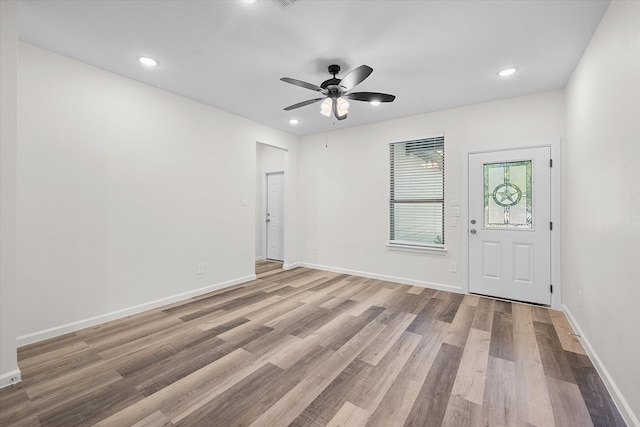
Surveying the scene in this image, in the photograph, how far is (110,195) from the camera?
2.91 metres

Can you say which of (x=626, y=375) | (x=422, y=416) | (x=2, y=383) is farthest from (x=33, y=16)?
(x=626, y=375)

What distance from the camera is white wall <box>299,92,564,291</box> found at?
139 inches

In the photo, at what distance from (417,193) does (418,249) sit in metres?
0.89

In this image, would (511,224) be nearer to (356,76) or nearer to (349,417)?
(356,76)

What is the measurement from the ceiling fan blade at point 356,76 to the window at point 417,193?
2118 millimetres

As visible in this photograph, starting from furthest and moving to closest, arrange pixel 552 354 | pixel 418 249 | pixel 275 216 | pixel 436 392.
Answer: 1. pixel 275 216
2. pixel 418 249
3. pixel 552 354
4. pixel 436 392

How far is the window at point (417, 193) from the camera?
415 cm

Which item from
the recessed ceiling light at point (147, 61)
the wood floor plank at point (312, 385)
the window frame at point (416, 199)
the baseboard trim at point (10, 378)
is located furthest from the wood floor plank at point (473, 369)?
the recessed ceiling light at point (147, 61)

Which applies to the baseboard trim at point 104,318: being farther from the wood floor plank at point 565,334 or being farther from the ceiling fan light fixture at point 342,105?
the wood floor plank at point 565,334

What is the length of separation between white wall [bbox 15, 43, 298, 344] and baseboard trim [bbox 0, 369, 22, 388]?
0.67m

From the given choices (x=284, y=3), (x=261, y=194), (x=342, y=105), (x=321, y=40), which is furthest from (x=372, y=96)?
(x=261, y=194)

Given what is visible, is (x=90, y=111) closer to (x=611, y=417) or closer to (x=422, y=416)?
(x=422, y=416)

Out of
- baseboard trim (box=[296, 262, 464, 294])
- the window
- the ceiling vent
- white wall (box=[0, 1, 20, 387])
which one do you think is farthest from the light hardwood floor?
the ceiling vent

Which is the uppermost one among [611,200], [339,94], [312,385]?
[339,94]
